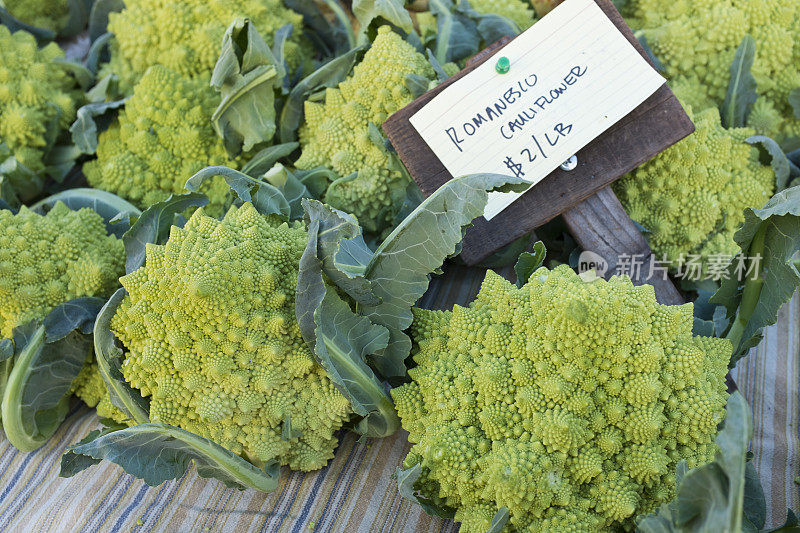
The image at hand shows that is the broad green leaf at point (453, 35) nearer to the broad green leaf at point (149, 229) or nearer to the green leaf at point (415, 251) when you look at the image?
the green leaf at point (415, 251)

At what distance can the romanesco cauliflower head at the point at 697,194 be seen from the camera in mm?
1481

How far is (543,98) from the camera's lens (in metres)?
1.36

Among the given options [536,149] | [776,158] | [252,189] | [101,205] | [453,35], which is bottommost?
[776,158]

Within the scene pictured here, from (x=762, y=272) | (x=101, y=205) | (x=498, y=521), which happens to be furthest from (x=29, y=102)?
(x=762, y=272)

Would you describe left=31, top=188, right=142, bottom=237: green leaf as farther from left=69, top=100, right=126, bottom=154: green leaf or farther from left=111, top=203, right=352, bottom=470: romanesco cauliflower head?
left=111, top=203, right=352, bottom=470: romanesco cauliflower head

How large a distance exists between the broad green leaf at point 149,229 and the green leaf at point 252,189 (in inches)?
4.4

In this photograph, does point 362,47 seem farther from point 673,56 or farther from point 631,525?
point 631,525

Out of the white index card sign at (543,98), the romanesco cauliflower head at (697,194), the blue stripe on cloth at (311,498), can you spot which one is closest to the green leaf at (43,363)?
the blue stripe on cloth at (311,498)

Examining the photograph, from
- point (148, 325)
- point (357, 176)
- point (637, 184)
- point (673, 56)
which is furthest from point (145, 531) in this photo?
point (673, 56)

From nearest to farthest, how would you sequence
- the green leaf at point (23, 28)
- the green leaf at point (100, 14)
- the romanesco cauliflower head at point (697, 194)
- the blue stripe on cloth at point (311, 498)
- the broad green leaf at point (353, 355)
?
the broad green leaf at point (353, 355) → the blue stripe on cloth at point (311, 498) → the romanesco cauliflower head at point (697, 194) → the green leaf at point (23, 28) → the green leaf at point (100, 14)

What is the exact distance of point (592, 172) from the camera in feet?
4.57

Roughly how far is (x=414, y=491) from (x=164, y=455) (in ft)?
Result: 1.71

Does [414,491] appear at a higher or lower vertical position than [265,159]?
lower

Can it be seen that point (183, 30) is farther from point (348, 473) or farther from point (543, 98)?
point (348, 473)
